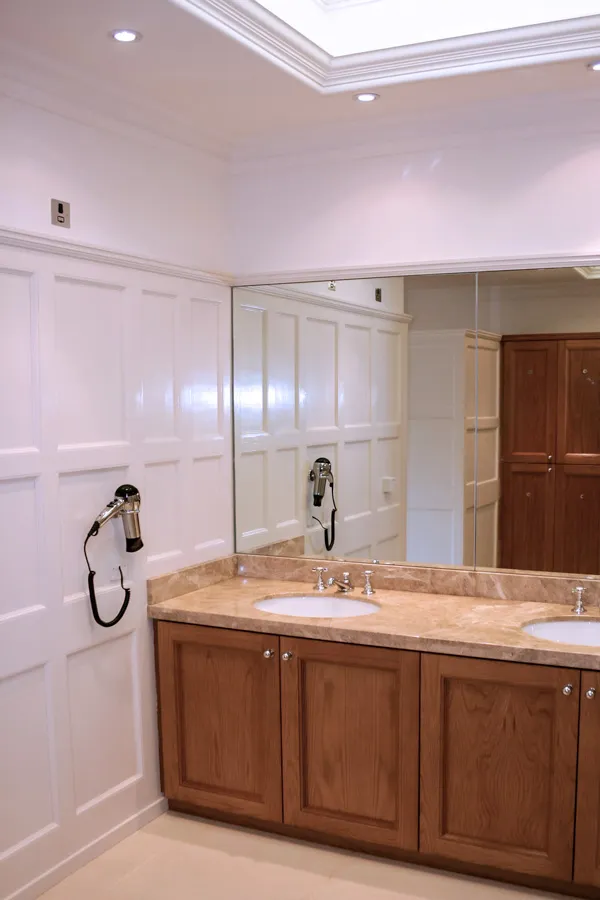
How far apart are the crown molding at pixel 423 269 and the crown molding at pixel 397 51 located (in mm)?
630

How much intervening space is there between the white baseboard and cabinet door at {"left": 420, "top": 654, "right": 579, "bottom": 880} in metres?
0.97

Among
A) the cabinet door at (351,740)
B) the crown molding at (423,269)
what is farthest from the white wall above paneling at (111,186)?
the cabinet door at (351,740)

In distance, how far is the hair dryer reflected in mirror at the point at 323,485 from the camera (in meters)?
3.30

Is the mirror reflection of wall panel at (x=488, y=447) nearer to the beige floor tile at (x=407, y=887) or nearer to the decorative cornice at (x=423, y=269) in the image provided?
the decorative cornice at (x=423, y=269)

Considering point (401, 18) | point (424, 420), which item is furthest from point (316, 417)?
point (401, 18)

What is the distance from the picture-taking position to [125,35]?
7.31ft

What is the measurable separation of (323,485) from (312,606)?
1.53 feet

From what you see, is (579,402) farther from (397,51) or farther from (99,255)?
(99,255)

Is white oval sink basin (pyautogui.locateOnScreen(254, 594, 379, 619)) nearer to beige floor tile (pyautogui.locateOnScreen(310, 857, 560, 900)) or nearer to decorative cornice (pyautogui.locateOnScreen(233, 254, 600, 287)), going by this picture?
beige floor tile (pyautogui.locateOnScreen(310, 857, 560, 900))

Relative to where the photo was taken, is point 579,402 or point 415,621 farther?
point 579,402

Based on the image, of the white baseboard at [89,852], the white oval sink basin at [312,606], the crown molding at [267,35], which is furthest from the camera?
the white oval sink basin at [312,606]

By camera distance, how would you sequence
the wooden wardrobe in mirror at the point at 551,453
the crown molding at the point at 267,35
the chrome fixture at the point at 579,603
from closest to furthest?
the crown molding at the point at 267,35 < the chrome fixture at the point at 579,603 < the wooden wardrobe in mirror at the point at 551,453

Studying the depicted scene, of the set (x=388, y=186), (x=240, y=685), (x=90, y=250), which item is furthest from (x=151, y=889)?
(x=388, y=186)

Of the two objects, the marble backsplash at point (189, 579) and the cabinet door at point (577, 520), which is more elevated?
the cabinet door at point (577, 520)
